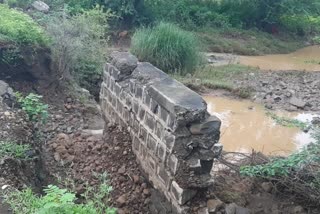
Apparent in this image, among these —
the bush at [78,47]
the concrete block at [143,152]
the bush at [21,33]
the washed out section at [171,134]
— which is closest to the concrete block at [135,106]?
the washed out section at [171,134]

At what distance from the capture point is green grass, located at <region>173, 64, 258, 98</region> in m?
10.1

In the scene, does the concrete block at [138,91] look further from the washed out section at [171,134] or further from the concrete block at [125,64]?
the concrete block at [125,64]

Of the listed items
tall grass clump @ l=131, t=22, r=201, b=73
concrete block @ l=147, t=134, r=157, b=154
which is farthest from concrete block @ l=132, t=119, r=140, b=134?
tall grass clump @ l=131, t=22, r=201, b=73

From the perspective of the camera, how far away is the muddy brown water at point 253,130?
7.37m

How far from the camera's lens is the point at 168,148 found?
13.0 feet

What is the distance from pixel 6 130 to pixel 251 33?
1432 cm

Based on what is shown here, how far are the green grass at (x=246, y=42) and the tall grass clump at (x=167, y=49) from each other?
4.56m

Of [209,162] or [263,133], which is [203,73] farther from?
[209,162]

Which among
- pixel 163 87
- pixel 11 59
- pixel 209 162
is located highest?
pixel 163 87

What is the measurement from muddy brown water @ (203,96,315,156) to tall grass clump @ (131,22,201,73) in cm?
137

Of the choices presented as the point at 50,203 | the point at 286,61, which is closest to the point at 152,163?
the point at 50,203

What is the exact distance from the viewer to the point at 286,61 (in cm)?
1555

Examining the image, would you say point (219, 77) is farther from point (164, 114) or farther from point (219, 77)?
point (164, 114)

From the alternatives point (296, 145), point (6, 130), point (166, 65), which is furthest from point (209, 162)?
point (166, 65)
